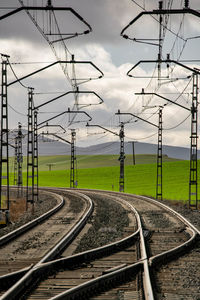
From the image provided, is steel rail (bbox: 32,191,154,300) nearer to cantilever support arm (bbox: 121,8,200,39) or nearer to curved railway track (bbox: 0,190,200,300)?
curved railway track (bbox: 0,190,200,300)

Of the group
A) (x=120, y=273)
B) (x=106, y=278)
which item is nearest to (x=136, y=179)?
(x=120, y=273)

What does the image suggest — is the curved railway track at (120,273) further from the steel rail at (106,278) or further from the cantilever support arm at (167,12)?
the cantilever support arm at (167,12)

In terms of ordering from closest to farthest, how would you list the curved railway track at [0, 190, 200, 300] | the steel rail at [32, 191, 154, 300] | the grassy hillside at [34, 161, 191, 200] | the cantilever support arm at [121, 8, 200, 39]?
the steel rail at [32, 191, 154, 300], the curved railway track at [0, 190, 200, 300], the cantilever support arm at [121, 8, 200, 39], the grassy hillside at [34, 161, 191, 200]

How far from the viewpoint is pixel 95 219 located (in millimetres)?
24125

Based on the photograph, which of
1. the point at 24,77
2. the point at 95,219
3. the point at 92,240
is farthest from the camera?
the point at 95,219

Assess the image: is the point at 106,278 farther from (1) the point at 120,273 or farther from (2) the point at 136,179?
(2) the point at 136,179

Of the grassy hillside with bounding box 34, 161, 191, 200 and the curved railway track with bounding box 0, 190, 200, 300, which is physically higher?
the curved railway track with bounding box 0, 190, 200, 300

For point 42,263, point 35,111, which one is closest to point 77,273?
point 42,263

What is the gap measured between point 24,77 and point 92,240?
9.20 meters

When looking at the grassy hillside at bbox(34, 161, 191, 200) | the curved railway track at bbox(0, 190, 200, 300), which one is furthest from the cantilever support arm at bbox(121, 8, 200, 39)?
the grassy hillside at bbox(34, 161, 191, 200)

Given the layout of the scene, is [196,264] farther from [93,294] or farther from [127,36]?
[127,36]

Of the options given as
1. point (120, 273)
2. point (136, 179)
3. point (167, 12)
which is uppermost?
point (167, 12)

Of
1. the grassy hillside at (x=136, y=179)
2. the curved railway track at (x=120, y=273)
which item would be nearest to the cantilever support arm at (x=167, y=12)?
the curved railway track at (x=120, y=273)

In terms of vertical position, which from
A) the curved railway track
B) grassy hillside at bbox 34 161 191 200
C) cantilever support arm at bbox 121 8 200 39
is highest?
cantilever support arm at bbox 121 8 200 39
